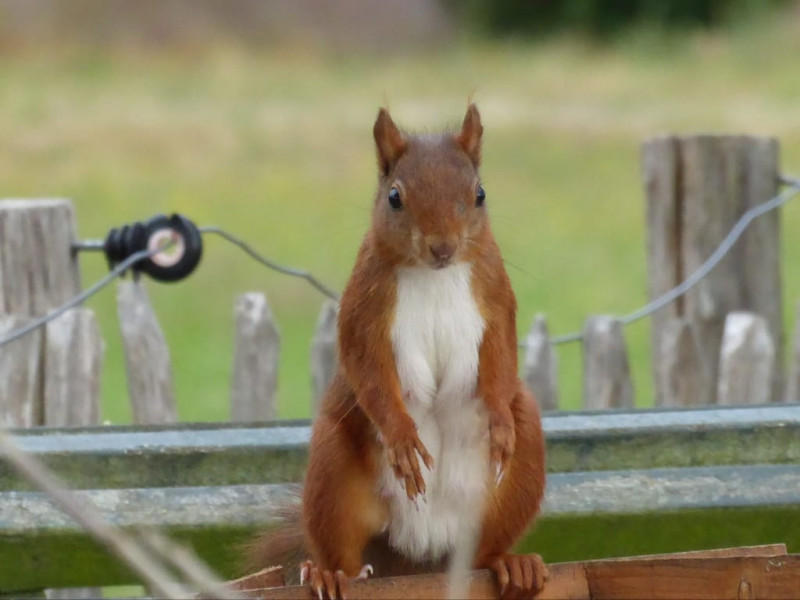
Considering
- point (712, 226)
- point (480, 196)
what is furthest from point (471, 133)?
point (712, 226)

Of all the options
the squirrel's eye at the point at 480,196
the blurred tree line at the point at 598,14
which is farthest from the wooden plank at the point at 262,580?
the blurred tree line at the point at 598,14

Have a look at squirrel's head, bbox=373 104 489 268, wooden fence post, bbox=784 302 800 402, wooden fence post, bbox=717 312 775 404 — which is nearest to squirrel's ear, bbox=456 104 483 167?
squirrel's head, bbox=373 104 489 268

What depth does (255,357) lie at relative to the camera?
2.94m

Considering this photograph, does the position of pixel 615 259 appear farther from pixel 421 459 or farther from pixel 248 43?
pixel 248 43

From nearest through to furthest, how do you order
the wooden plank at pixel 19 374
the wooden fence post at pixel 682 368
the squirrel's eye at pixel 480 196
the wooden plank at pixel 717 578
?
1. the wooden plank at pixel 717 578
2. the squirrel's eye at pixel 480 196
3. the wooden plank at pixel 19 374
4. the wooden fence post at pixel 682 368

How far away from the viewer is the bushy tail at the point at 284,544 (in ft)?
5.88

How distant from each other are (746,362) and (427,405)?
1423 millimetres

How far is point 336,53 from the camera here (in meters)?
14.0

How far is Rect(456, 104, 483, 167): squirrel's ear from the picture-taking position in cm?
173

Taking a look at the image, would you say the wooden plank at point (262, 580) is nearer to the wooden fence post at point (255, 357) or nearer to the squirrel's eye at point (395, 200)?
the squirrel's eye at point (395, 200)

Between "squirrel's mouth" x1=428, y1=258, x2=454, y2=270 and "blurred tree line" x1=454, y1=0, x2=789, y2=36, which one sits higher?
"blurred tree line" x1=454, y1=0, x2=789, y2=36

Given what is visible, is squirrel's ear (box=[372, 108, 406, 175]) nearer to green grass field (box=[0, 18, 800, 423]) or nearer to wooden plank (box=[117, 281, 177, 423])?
wooden plank (box=[117, 281, 177, 423])

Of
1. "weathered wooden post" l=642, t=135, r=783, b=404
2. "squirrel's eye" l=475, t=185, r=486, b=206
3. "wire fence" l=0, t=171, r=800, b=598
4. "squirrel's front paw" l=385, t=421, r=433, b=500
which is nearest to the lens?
"wire fence" l=0, t=171, r=800, b=598

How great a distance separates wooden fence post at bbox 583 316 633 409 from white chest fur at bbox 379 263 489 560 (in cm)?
137
